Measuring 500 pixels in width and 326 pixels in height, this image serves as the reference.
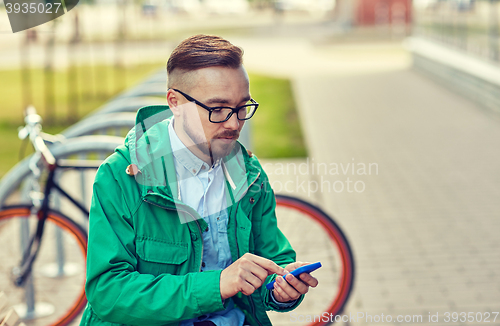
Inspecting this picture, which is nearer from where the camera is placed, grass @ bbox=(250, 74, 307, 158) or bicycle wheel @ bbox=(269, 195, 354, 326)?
bicycle wheel @ bbox=(269, 195, 354, 326)

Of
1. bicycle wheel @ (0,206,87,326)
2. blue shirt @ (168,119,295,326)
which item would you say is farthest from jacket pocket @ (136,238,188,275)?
bicycle wheel @ (0,206,87,326)

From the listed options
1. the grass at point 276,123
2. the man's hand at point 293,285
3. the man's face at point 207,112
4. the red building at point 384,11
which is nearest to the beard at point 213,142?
the man's face at point 207,112

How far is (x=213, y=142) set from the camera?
1.90m

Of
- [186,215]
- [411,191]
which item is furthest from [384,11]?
[186,215]

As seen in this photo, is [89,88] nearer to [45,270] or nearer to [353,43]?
[45,270]

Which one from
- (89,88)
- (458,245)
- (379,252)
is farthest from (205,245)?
(89,88)

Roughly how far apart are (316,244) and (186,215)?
1715 millimetres

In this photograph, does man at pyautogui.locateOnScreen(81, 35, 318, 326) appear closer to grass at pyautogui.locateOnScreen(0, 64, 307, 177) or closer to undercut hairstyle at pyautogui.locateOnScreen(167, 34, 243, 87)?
undercut hairstyle at pyautogui.locateOnScreen(167, 34, 243, 87)

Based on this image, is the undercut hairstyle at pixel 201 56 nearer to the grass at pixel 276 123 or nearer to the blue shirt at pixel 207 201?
the blue shirt at pixel 207 201

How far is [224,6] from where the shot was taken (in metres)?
74.5

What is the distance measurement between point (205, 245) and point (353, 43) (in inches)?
962

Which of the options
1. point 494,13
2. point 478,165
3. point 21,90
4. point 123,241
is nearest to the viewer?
point 123,241

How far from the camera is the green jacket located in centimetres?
176

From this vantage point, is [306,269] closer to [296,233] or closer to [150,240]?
[150,240]
